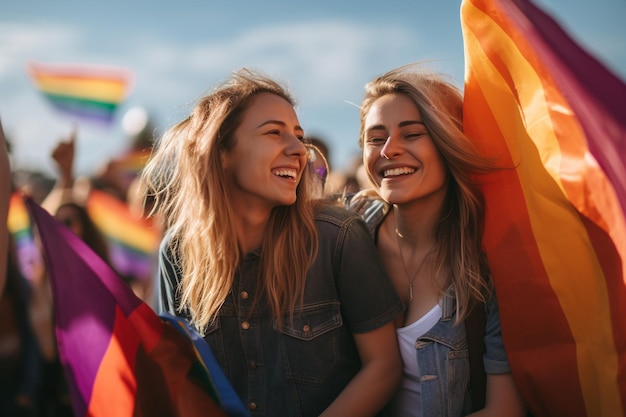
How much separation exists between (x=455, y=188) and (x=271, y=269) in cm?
92

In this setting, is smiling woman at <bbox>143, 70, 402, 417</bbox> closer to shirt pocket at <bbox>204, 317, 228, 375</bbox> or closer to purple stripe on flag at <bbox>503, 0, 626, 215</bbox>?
shirt pocket at <bbox>204, 317, 228, 375</bbox>

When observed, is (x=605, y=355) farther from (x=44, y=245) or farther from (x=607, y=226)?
(x=44, y=245)

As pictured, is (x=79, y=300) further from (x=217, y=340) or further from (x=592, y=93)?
(x=592, y=93)

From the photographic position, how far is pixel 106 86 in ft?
16.9

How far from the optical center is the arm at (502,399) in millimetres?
2691

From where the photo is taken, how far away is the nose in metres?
2.99

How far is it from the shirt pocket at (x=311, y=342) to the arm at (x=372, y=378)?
0.12 m

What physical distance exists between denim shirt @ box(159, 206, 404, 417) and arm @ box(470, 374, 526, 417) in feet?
1.59

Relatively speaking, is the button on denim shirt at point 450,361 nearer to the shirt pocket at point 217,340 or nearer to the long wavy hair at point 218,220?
the long wavy hair at point 218,220

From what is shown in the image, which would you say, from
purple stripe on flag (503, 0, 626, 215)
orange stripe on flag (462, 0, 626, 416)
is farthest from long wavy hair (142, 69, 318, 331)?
purple stripe on flag (503, 0, 626, 215)

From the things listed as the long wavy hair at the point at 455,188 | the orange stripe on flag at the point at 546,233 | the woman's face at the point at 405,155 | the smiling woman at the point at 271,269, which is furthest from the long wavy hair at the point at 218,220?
the orange stripe on flag at the point at 546,233

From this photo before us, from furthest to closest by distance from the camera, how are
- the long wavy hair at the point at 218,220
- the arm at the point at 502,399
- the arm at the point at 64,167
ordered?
Result: the arm at the point at 64,167, the long wavy hair at the point at 218,220, the arm at the point at 502,399

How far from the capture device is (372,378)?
2.75 m

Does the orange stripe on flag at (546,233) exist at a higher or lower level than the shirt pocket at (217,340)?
higher
